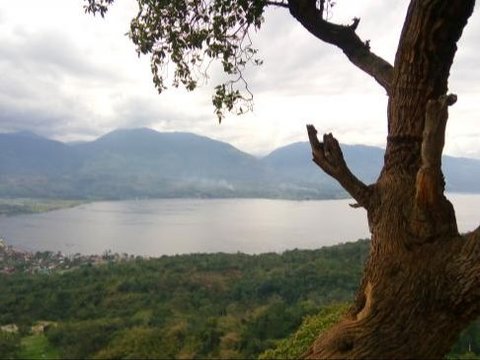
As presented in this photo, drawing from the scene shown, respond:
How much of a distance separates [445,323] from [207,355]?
63.0 feet

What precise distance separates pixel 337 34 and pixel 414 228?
100 cm

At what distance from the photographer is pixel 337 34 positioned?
225cm

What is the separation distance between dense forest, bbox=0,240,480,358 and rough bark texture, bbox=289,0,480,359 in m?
12.3

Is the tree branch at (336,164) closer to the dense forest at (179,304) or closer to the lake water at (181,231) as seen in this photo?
the dense forest at (179,304)

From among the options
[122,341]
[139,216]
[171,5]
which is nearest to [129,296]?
[122,341]

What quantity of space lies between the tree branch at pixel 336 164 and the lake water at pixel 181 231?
44244 mm

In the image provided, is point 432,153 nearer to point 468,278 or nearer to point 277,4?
point 468,278

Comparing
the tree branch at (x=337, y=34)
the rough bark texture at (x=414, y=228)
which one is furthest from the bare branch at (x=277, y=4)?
the rough bark texture at (x=414, y=228)

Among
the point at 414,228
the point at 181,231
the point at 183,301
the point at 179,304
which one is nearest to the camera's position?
the point at 414,228

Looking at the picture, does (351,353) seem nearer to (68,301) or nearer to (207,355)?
(207,355)

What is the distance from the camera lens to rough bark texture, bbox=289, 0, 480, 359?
1.59 m

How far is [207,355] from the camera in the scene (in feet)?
64.2

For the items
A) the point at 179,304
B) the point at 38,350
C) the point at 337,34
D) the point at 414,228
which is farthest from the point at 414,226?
the point at 179,304

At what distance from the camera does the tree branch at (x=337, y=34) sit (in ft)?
7.20
